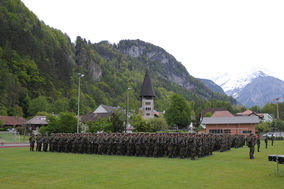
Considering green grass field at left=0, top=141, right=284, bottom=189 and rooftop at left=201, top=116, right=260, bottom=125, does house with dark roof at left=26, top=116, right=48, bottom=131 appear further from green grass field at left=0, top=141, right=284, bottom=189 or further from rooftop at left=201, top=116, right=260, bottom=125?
green grass field at left=0, top=141, right=284, bottom=189

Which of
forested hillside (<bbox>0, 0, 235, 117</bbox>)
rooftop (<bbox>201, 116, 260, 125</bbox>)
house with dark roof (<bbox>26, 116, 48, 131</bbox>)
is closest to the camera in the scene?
rooftop (<bbox>201, 116, 260, 125</bbox>)

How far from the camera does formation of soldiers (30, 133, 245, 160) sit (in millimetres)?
18078

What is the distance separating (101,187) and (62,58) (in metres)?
122

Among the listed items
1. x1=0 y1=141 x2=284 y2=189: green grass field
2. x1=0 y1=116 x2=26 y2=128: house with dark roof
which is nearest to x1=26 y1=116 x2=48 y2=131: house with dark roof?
x1=0 y1=116 x2=26 y2=128: house with dark roof

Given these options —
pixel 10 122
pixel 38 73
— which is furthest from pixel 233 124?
pixel 38 73

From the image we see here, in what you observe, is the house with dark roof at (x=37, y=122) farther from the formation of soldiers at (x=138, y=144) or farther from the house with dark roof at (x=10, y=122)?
the formation of soldiers at (x=138, y=144)

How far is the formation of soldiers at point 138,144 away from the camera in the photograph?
18078 millimetres

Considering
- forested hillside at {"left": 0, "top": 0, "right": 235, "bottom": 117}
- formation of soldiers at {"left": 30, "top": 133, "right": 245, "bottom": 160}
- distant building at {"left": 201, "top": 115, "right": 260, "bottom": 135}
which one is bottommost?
formation of soldiers at {"left": 30, "top": 133, "right": 245, "bottom": 160}

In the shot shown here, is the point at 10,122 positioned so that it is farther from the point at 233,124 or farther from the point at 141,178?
the point at 141,178

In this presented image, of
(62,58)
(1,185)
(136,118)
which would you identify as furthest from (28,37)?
(1,185)

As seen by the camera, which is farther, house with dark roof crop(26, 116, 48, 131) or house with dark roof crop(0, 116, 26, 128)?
house with dark roof crop(26, 116, 48, 131)

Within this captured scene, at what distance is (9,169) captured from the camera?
12789 mm

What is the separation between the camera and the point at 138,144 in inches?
761

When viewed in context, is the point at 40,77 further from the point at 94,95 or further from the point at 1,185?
the point at 1,185
